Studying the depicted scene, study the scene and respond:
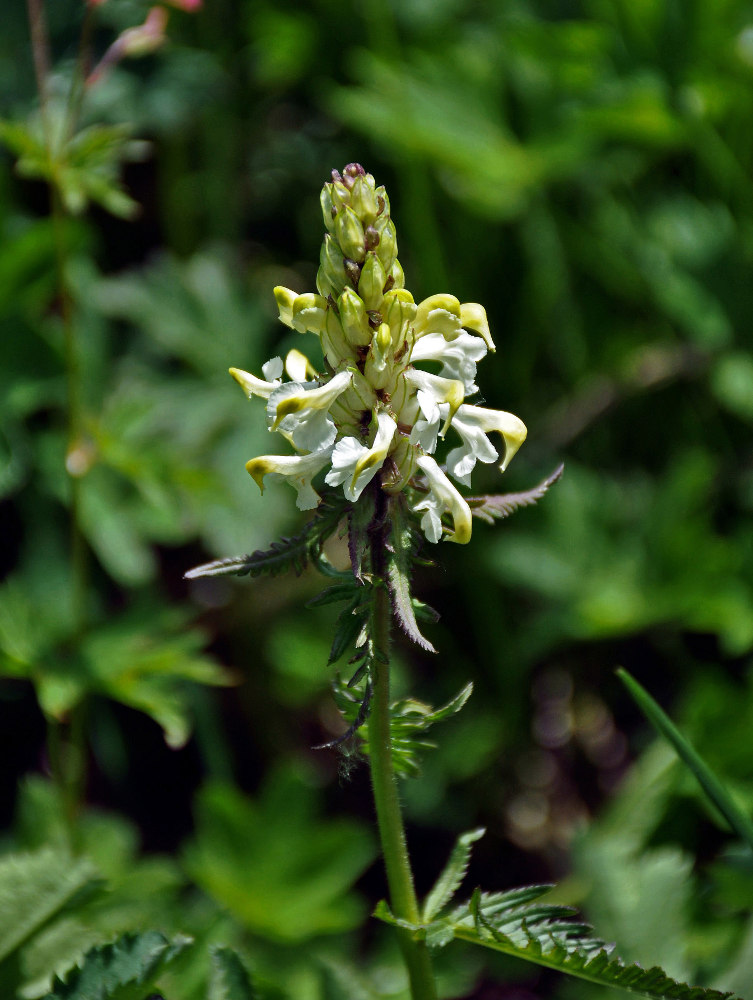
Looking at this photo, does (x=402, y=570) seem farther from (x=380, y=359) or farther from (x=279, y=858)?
(x=279, y=858)

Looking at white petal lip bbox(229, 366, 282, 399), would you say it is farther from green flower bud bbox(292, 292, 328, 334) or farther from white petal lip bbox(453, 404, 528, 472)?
white petal lip bbox(453, 404, 528, 472)

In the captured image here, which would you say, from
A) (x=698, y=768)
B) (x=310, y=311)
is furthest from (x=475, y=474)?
(x=310, y=311)

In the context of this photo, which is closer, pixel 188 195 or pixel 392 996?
pixel 392 996

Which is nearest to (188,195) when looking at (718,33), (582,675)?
(718,33)

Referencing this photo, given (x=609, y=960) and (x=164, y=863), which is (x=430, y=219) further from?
(x=609, y=960)

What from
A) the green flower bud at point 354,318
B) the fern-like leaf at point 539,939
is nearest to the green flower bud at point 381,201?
the green flower bud at point 354,318

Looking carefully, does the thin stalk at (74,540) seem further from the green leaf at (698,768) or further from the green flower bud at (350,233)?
the green leaf at (698,768)
